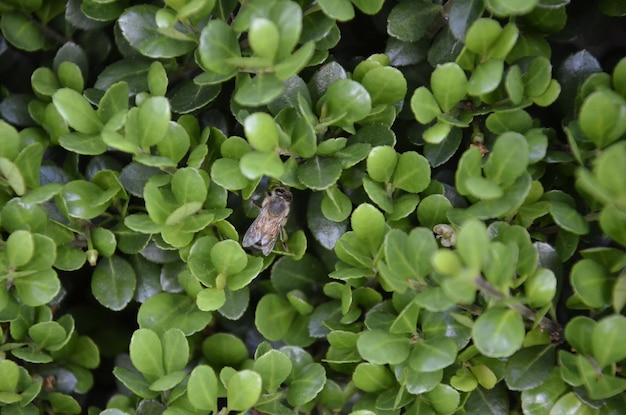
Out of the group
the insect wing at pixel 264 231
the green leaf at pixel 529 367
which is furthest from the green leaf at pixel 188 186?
the green leaf at pixel 529 367

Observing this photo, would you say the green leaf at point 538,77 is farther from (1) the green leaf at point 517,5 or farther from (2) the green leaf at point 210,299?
(2) the green leaf at point 210,299

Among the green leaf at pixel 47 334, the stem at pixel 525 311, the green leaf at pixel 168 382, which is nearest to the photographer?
the stem at pixel 525 311

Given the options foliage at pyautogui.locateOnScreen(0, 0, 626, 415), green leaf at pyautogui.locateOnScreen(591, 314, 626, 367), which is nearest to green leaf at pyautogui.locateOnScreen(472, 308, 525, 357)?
foliage at pyautogui.locateOnScreen(0, 0, 626, 415)

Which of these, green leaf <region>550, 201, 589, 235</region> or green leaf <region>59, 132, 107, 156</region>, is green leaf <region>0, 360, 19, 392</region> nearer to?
green leaf <region>59, 132, 107, 156</region>

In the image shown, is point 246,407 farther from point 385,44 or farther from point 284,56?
point 385,44

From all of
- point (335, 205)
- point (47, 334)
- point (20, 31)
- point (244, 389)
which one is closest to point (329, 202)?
point (335, 205)

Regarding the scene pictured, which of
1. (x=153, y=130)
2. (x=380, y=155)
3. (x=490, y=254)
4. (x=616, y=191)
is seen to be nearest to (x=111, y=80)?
(x=153, y=130)
